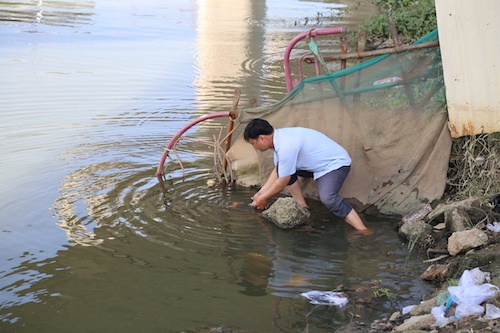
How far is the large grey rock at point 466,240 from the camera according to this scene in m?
6.82

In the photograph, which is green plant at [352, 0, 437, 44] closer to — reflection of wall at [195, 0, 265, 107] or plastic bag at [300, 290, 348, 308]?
reflection of wall at [195, 0, 265, 107]

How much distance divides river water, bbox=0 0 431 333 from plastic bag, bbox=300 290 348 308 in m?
0.08

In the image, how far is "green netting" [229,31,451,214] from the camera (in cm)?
801

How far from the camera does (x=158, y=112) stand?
41.2ft

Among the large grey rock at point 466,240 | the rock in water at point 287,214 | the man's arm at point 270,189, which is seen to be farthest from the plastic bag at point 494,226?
the man's arm at point 270,189

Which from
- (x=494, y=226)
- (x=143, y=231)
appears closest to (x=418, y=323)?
(x=494, y=226)

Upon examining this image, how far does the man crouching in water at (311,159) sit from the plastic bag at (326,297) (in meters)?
1.61

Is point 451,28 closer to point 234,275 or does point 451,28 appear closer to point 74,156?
point 234,275

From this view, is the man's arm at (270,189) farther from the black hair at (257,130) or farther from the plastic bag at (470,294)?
the plastic bag at (470,294)

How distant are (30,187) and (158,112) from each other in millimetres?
3902

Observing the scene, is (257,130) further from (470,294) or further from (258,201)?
(470,294)

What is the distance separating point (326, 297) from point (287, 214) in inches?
69.5


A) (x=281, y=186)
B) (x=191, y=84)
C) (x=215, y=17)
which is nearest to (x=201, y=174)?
(x=281, y=186)

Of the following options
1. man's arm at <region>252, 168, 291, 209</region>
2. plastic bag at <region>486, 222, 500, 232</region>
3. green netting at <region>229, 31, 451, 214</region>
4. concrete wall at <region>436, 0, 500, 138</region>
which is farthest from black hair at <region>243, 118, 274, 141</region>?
plastic bag at <region>486, 222, 500, 232</region>
